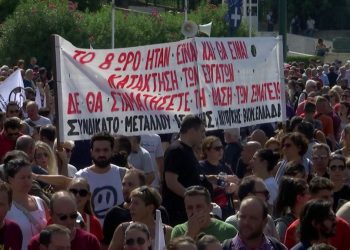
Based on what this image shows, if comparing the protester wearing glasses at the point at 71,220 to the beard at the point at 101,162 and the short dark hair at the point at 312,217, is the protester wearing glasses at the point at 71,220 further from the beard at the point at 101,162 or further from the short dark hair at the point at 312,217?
the beard at the point at 101,162

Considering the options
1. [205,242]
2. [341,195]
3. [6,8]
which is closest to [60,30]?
[6,8]

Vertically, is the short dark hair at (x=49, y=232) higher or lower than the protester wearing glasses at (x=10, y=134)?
Result: higher

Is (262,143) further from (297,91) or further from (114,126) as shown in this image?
(297,91)

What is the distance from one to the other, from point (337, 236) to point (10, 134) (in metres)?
4.87

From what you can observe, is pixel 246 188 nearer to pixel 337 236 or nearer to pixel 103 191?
pixel 337 236

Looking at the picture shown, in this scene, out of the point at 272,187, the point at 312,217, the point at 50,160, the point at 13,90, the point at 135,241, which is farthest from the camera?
the point at 13,90

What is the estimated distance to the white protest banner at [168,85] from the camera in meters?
11.4

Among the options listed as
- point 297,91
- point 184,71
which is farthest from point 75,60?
point 297,91

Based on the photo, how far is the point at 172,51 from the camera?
1258cm

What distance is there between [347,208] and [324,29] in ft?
203

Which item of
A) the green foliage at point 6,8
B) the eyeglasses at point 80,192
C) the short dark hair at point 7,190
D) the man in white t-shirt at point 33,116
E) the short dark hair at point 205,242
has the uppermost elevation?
the short dark hair at point 7,190

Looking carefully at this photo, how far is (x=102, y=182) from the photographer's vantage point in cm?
1009

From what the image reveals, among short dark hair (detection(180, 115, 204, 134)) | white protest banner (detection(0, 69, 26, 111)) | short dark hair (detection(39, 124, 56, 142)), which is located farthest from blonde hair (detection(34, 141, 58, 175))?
white protest banner (detection(0, 69, 26, 111))

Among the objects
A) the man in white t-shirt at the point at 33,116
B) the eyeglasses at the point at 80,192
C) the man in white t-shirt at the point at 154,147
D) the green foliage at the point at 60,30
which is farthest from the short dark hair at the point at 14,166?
the green foliage at the point at 60,30
